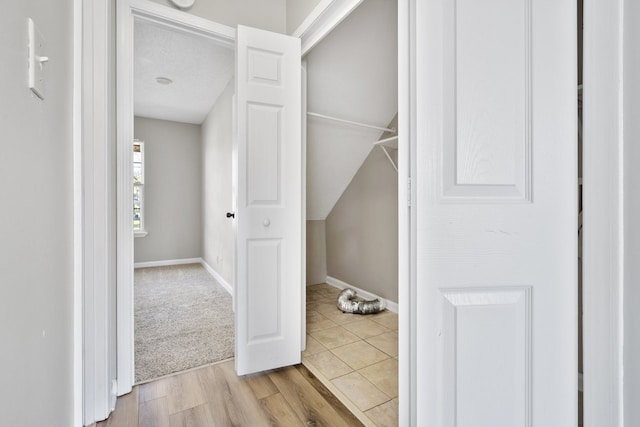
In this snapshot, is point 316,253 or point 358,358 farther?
point 316,253

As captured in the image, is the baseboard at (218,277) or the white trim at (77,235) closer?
the white trim at (77,235)

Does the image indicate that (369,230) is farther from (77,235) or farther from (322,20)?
(77,235)

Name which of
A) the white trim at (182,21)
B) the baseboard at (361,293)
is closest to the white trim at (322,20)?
the white trim at (182,21)

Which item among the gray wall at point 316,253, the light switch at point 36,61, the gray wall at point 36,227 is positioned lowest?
the gray wall at point 316,253

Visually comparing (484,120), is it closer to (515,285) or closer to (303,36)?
(515,285)

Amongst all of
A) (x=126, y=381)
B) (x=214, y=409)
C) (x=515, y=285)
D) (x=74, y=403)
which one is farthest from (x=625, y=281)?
(x=126, y=381)

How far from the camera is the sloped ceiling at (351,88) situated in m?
2.24

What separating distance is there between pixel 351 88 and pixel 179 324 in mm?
2532

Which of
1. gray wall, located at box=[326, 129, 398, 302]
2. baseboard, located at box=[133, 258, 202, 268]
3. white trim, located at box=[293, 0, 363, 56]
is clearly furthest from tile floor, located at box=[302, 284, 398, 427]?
baseboard, located at box=[133, 258, 202, 268]

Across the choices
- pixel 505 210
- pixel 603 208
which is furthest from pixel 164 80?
pixel 603 208

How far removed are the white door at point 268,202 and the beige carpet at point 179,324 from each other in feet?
1.50

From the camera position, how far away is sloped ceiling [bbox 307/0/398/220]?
2.24 metres

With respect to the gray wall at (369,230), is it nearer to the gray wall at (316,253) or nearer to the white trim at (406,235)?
the gray wall at (316,253)

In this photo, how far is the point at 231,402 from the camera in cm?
152
